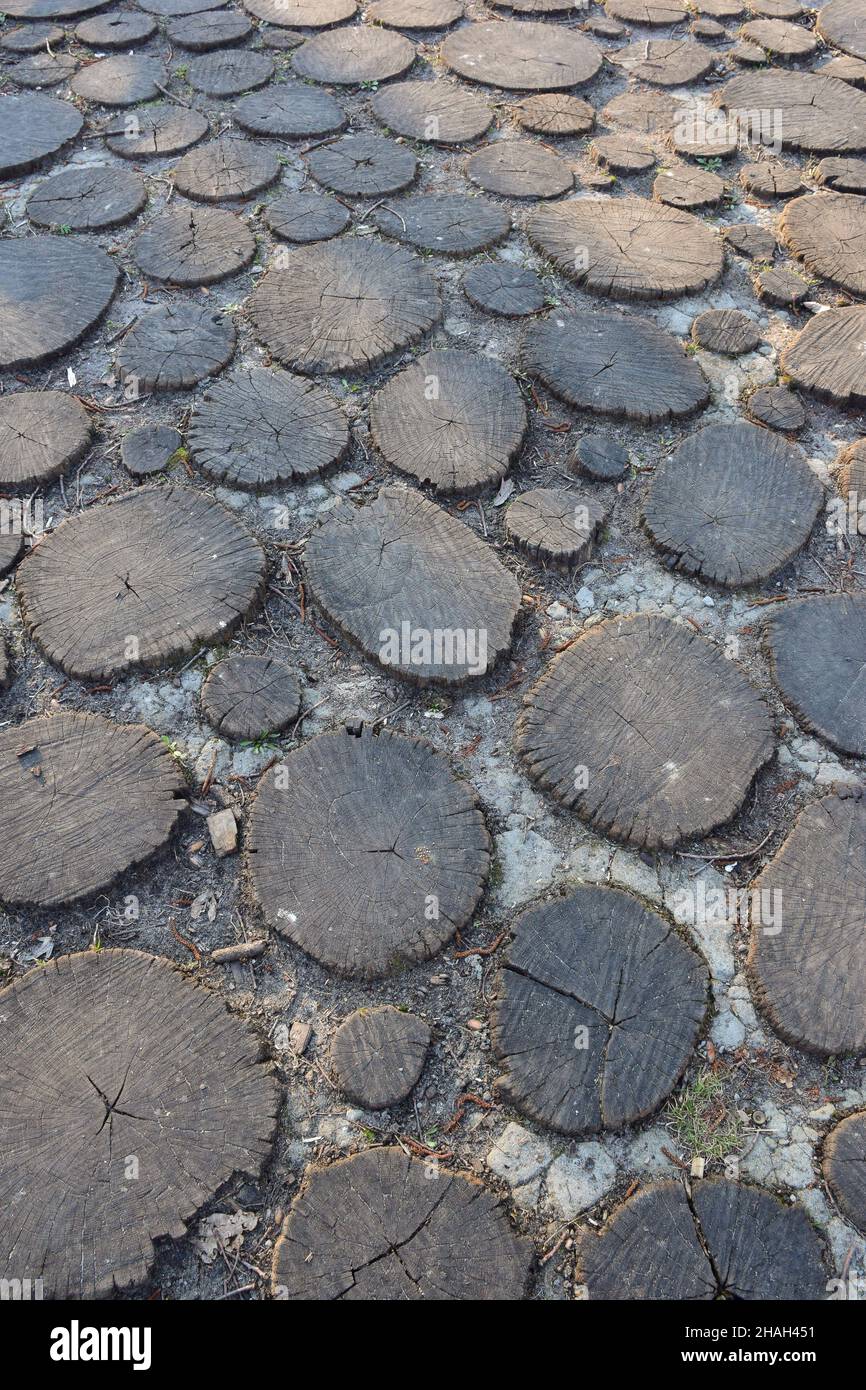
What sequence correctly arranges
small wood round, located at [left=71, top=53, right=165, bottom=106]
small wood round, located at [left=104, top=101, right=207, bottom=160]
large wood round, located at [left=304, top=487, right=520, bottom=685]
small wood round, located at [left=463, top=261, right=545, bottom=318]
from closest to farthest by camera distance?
1. large wood round, located at [left=304, top=487, right=520, bottom=685]
2. small wood round, located at [left=463, top=261, right=545, bottom=318]
3. small wood round, located at [left=104, top=101, right=207, bottom=160]
4. small wood round, located at [left=71, top=53, right=165, bottom=106]

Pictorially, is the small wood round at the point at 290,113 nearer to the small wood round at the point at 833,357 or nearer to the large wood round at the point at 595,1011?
the small wood round at the point at 833,357

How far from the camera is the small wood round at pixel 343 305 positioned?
414cm

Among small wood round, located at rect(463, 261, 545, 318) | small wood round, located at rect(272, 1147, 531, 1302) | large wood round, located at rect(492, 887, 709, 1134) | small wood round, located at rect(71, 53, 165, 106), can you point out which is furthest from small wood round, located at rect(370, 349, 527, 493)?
small wood round, located at rect(71, 53, 165, 106)

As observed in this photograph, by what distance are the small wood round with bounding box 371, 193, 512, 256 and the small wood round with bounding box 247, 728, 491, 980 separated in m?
2.97

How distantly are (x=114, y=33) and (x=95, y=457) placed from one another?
416 cm

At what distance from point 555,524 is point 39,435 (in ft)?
7.28

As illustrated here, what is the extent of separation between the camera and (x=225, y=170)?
202 inches

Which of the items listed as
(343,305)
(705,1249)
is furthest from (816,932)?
(343,305)

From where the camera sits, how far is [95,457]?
3.88 m

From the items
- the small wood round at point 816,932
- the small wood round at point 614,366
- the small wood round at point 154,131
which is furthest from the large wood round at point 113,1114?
the small wood round at point 154,131

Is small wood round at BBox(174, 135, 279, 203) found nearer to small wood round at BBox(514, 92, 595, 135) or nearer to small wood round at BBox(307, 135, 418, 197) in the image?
small wood round at BBox(307, 135, 418, 197)

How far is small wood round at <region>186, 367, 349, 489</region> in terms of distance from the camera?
3715mm

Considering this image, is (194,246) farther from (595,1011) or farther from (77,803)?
(595,1011)
